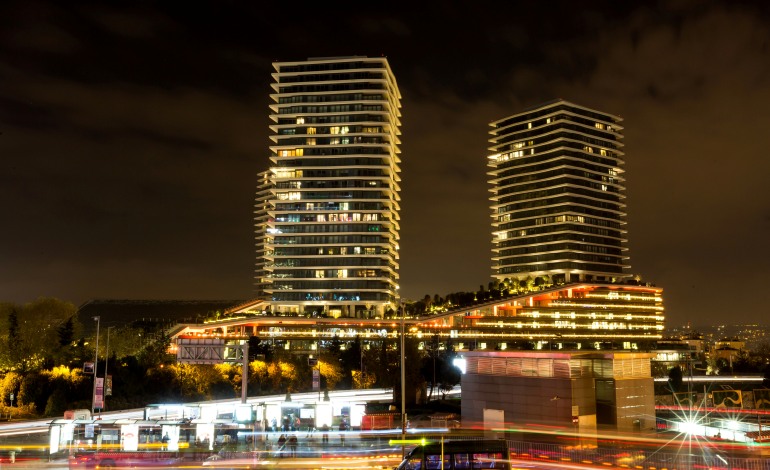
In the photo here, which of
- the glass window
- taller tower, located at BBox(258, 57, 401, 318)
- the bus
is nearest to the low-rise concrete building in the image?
the bus

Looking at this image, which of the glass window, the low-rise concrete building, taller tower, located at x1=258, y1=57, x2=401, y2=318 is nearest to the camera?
the glass window

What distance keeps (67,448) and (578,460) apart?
959 inches

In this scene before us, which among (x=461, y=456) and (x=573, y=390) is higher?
(x=573, y=390)

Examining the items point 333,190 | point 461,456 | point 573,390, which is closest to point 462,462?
point 461,456

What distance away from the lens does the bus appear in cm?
2139

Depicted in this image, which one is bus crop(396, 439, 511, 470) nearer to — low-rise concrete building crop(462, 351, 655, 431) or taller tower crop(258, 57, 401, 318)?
low-rise concrete building crop(462, 351, 655, 431)

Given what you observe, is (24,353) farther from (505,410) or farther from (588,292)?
(588,292)

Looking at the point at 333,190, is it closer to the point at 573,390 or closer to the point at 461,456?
the point at 573,390

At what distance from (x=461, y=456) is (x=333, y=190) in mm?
138942

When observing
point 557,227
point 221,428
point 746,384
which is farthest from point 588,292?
point 221,428

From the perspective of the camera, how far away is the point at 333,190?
158 metres

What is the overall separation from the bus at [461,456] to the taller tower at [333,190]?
133339 millimetres

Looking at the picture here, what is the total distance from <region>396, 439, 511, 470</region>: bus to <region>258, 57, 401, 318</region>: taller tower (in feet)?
437

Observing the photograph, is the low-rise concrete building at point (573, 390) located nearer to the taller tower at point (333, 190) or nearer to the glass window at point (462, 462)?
the glass window at point (462, 462)
